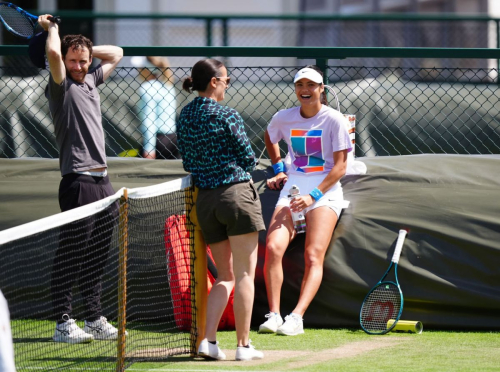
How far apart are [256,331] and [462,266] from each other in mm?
1613

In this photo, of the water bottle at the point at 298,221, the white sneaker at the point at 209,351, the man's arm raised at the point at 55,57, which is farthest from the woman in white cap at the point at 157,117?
the white sneaker at the point at 209,351

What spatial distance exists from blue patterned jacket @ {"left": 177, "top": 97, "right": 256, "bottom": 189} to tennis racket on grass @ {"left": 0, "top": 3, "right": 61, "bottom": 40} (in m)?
1.89

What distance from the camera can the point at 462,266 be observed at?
251 inches

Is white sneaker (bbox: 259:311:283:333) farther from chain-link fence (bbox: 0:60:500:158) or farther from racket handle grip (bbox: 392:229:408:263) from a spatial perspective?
chain-link fence (bbox: 0:60:500:158)

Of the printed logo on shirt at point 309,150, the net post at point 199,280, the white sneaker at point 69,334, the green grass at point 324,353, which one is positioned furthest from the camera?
the printed logo on shirt at point 309,150

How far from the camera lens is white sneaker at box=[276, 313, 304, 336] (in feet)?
19.5

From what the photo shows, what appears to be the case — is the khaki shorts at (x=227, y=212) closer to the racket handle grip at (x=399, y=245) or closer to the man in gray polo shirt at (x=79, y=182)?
the man in gray polo shirt at (x=79, y=182)

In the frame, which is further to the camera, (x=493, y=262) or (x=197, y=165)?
(x=493, y=262)

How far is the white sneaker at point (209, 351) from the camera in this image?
510cm

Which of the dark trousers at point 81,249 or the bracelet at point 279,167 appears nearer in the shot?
the dark trousers at point 81,249

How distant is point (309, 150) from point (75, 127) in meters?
1.77

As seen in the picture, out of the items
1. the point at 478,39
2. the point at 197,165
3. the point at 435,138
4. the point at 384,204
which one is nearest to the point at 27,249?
the point at 197,165

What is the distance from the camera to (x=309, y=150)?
21.1 ft

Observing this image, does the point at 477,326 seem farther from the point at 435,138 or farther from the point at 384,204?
the point at 435,138
